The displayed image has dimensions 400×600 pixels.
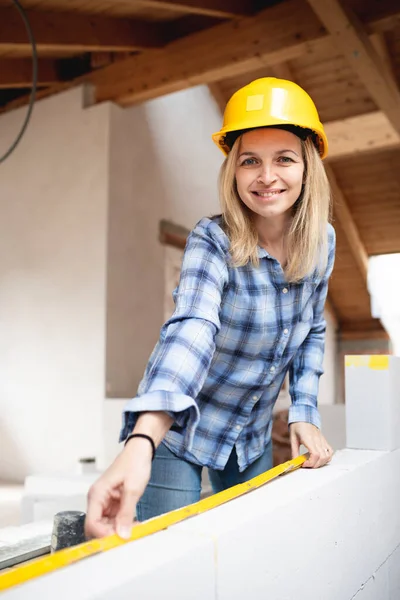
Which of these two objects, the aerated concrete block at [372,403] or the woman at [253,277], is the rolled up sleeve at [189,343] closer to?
the woman at [253,277]

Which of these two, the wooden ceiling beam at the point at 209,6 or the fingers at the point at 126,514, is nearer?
the fingers at the point at 126,514

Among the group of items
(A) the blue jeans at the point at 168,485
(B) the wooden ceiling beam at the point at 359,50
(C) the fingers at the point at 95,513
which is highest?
(B) the wooden ceiling beam at the point at 359,50

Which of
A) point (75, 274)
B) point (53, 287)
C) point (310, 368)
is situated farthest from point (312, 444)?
point (53, 287)

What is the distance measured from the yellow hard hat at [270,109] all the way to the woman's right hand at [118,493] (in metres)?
0.77

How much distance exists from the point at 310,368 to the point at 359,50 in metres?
3.22

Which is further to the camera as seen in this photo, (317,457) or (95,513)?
(317,457)

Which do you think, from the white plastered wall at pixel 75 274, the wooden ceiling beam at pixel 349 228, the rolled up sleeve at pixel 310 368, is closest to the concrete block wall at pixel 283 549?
the rolled up sleeve at pixel 310 368

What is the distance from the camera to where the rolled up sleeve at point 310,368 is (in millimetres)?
1443

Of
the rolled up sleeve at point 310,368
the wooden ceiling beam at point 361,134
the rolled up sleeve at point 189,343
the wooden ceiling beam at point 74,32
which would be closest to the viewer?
the rolled up sleeve at point 189,343

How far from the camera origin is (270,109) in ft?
4.21

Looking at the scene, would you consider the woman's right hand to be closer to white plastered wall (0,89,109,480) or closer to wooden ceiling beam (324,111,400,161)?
white plastered wall (0,89,109,480)

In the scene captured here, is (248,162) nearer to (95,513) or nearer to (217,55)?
(95,513)

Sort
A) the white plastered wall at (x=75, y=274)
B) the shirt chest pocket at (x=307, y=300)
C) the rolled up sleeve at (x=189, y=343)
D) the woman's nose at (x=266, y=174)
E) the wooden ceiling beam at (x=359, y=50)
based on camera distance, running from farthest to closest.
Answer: the white plastered wall at (x=75, y=274)
the wooden ceiling beam at (x=359, y=50)
the shirt chest pocket at (x=307, y=300)
the woman's nose at (x=266, y=174)
the rolled up sleeve at (x=189, y=343)

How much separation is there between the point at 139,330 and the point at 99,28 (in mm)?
2341
